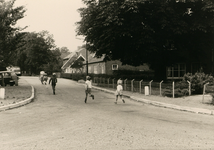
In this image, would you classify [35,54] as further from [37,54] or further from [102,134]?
[102,134]

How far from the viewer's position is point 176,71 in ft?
127

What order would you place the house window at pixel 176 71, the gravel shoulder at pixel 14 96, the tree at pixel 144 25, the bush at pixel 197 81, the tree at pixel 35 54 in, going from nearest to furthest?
the gravel shoulder at pixel 14 96, the bush at pixel 197 81, the tree at pixel 144 25, the house window at pixel 176 71, the tree at pixel 35 54

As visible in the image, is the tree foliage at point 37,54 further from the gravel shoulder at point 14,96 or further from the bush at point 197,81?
the bush at point 197,81

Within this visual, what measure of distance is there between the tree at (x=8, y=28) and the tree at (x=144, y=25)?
648 centimetres

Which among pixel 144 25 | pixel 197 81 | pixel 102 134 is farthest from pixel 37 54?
pixel 102 134

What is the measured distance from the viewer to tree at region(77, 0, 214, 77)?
2481 centimetres

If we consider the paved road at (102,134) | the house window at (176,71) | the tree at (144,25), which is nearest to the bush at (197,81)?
the tree at (144,25)

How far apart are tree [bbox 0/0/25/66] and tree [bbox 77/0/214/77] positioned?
6.48 m

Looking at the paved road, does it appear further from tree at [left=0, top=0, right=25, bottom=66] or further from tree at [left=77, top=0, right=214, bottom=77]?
tree at [left=0, top=0, right=25, bottom=66]

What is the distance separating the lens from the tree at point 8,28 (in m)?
25.9

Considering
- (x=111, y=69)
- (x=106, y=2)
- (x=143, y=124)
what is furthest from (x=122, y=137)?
(x=111, y=69)

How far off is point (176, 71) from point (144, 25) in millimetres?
14253

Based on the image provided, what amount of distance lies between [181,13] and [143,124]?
20.6 m

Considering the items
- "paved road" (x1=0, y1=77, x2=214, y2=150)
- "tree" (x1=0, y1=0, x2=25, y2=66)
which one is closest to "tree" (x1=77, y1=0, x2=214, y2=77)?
"tree" (x1=0, y1=0, x2=25, y2=66)
